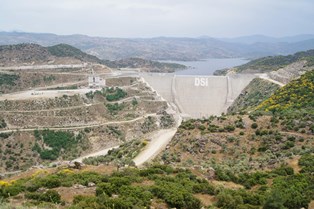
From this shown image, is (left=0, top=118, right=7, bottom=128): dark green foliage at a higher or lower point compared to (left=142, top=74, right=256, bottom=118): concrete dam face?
lower

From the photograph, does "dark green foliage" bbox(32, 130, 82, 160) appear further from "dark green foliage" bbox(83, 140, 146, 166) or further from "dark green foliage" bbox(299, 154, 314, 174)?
"dark green foliage" bbox(299, 154, 314, 174)

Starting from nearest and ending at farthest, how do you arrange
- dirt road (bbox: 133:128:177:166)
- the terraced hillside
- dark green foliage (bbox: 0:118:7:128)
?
dirt road (bbox: 133:128:177:166) → the terraced hillside → dark green foliage (bbox: 0:118:7:128)

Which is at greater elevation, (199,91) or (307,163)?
(307,163)

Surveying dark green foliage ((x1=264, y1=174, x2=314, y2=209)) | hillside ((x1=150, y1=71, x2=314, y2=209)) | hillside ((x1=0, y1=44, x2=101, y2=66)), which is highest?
hillside ((x1=0, y1=44, x2=101, y2=66))

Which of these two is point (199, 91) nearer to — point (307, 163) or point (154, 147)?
point (154, 147)

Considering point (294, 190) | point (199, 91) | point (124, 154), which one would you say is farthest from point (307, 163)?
point (199, 91)

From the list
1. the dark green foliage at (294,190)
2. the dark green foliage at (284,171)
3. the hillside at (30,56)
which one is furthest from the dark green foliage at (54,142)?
the hillside at (30,56)

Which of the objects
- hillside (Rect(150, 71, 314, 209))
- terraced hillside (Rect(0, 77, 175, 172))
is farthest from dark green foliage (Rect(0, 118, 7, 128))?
hillside (Rect(150, 71, 314, 209))

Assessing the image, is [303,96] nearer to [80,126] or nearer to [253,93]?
[253,93]

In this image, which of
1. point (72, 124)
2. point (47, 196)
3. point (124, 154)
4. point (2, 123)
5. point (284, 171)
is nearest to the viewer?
point (47, 196)

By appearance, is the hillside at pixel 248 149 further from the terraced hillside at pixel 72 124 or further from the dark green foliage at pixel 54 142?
the dark green foliage at pixel 54 142
